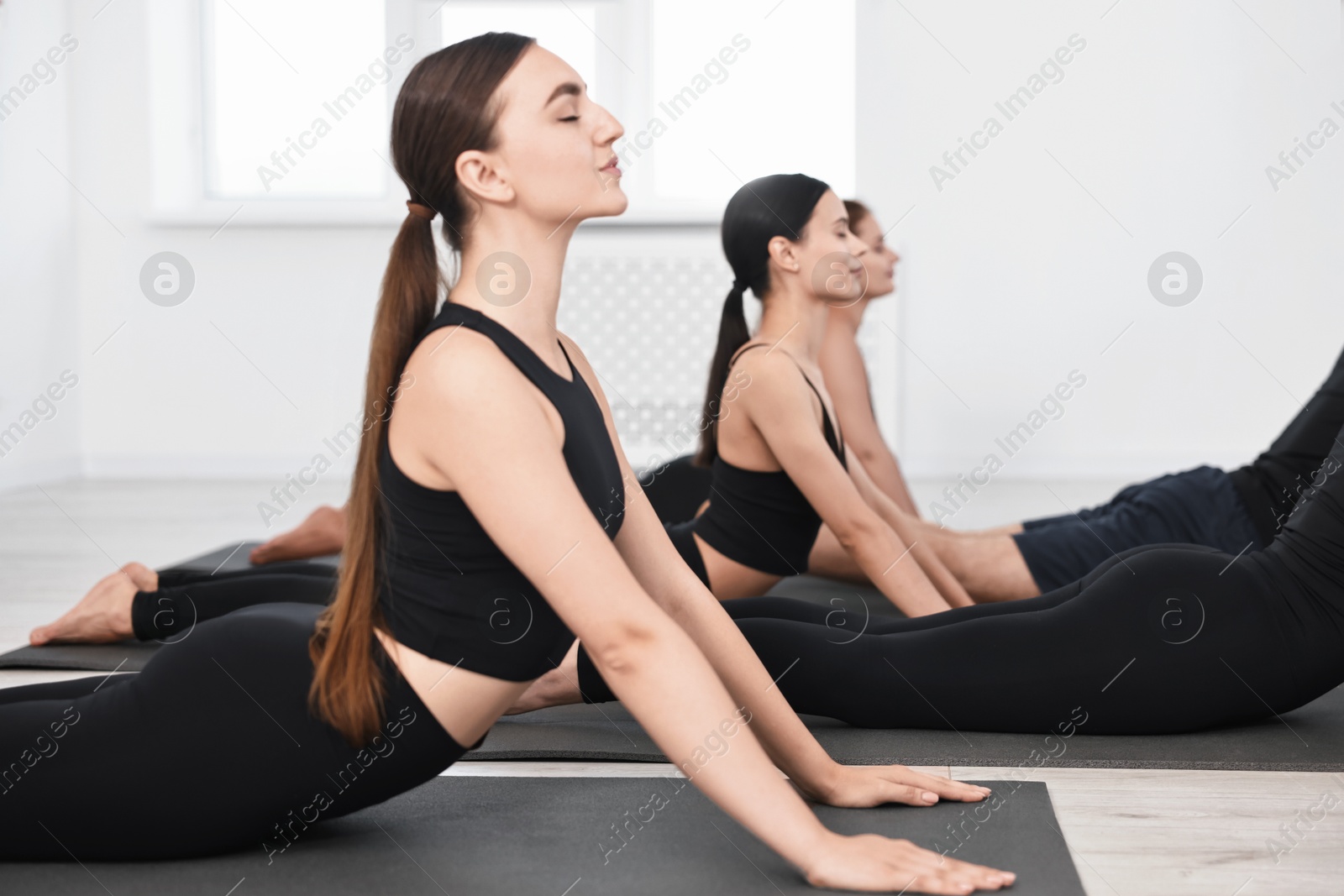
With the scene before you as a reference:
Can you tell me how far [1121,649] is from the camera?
1.60 metres

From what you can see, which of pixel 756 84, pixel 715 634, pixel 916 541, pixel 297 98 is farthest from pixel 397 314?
pixel 297 98

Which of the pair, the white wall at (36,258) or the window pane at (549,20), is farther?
the window pane at (549,20)

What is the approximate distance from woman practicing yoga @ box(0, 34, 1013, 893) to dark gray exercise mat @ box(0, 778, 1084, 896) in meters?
0.04

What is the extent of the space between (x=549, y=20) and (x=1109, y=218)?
245cm

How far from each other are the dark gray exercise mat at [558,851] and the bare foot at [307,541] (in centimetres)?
167

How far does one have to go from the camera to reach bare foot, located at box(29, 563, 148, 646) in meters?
2.23

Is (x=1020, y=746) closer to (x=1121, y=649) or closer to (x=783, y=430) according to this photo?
(x=1121, y=649)

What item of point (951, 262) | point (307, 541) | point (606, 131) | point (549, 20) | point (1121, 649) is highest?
point (549, 20)

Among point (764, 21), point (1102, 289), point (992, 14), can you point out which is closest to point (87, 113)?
point (764, 21)

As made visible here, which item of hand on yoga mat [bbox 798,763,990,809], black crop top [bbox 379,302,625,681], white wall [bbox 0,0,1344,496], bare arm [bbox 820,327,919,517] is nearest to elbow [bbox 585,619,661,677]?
black crop top [bbox 379,302,625,681]

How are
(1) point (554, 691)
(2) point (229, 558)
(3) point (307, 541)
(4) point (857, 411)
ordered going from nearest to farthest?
1. (1) point (554, 691)
2. (4) point (857, 411)
3. (3) point (307, 541)
4. (2) point (229, 558)

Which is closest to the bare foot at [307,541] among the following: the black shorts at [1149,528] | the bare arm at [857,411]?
the bare arm at [857,411]

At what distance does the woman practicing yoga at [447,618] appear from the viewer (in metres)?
1.10

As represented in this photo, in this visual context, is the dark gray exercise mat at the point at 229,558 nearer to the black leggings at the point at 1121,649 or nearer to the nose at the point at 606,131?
the black leggings at the point at 1121,649
